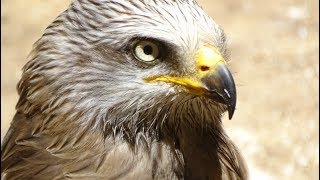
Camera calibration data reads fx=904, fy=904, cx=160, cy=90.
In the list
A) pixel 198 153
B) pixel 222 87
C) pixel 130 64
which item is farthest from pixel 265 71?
pixel 222 87

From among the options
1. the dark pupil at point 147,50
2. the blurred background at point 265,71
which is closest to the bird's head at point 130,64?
the dark pupil at point 147,50

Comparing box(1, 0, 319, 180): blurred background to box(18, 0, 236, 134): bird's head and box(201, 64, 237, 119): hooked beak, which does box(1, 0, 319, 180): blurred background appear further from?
box(201, 64, 237, 119): hooked beak

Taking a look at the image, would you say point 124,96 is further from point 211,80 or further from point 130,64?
point 211,80

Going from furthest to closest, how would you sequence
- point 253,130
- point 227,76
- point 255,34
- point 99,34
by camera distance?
point 255,34
point 253,130
point 99,34
point 227,76

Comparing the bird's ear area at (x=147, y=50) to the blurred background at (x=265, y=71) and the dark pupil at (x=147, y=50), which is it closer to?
the dark pupil at (x=147, y=50)

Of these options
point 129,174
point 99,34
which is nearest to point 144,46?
point 99,34

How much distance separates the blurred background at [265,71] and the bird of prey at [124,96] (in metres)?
1.78

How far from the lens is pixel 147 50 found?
302 cm

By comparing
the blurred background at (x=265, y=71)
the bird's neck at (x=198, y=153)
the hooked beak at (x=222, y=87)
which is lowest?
the bird's neck at (x=198, y=153)

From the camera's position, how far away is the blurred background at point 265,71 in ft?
18.2

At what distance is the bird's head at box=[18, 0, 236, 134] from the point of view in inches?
118

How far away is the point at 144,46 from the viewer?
3.02 metres

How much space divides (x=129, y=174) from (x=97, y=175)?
0.36 ft

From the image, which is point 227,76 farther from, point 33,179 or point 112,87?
point 33,179
